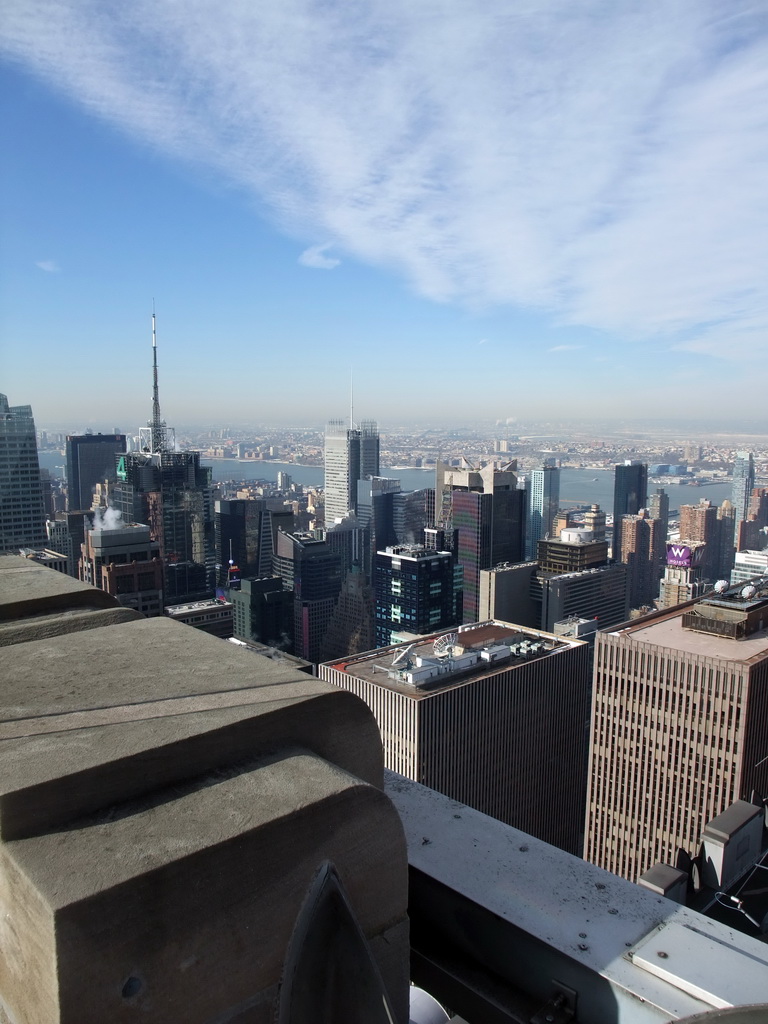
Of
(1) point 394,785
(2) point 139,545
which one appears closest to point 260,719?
(1) point 394,785

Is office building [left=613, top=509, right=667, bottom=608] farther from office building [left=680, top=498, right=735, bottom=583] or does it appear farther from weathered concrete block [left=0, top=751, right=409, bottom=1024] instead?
weathered concrete block [left=0, top=751, right=409, bottom=1024]

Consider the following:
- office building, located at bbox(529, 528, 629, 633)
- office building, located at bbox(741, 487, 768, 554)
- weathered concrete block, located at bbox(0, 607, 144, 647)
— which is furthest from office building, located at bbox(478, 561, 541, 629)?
weathered concrete block, located at bbox(0, 607, 144, 647)

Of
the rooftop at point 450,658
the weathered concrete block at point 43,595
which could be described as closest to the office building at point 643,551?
the rooftop at point 450,658

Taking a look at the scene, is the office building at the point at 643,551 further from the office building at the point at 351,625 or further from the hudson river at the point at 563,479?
the office building at the point at 351,625

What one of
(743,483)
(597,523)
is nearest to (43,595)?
(597,523)

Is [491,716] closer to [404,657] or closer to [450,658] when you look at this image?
[450,658]

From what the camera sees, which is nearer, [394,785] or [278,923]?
[278,923]

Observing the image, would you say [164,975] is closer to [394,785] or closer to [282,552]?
[394,785]
